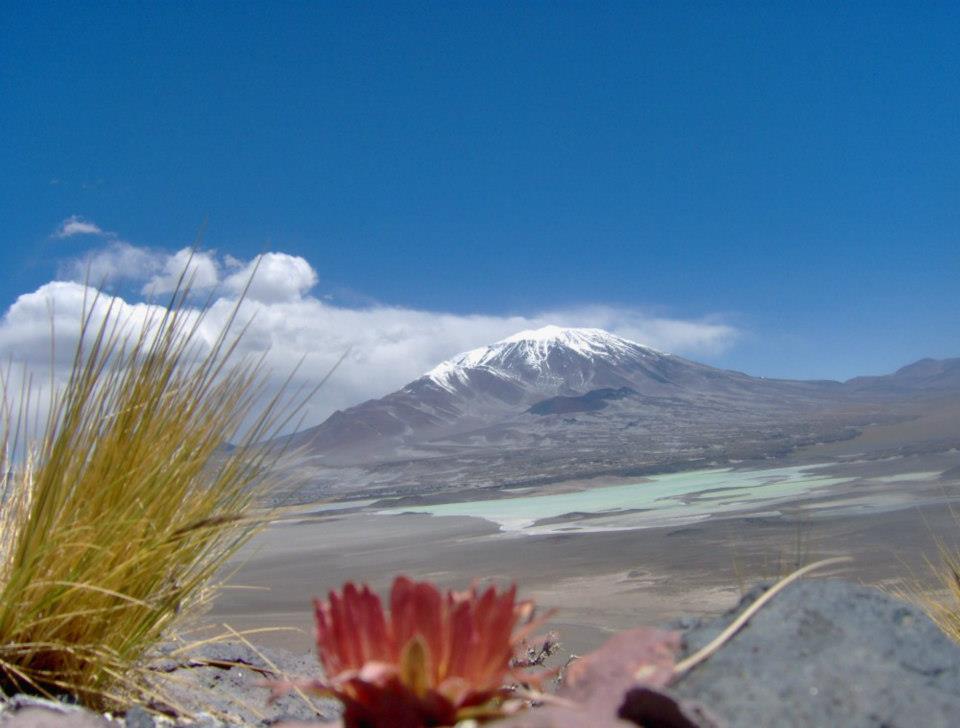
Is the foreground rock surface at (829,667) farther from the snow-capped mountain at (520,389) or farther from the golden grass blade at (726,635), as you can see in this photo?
the snow-capped mountain at (520,389)

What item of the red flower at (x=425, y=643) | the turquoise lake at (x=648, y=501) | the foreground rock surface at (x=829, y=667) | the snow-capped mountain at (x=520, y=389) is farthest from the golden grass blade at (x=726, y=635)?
the snow-capped mountain at (x=520, y=389)

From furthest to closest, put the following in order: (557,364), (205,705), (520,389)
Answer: (557,364), (520,389), (205,705)

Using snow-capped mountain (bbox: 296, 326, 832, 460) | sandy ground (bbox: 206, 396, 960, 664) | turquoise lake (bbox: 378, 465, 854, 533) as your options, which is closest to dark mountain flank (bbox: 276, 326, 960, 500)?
snow-capped mountain (bbox: 296, 326, 832, 460)

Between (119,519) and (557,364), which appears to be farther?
(557,364)

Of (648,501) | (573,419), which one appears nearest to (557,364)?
(573,419)

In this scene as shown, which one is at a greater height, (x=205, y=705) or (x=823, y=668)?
(x=823, y=668)

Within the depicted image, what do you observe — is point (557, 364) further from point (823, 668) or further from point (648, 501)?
point (823, 668)

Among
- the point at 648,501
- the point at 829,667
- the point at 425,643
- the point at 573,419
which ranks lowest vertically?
the point at 648,501
